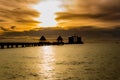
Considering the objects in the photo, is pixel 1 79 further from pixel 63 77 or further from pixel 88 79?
pixel 88 79

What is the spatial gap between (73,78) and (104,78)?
447 cm

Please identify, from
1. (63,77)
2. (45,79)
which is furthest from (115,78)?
(45,79)

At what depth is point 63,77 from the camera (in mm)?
39906

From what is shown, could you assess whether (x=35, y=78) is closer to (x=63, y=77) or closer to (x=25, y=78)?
(x=25, y=78)

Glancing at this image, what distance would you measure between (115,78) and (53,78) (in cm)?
886

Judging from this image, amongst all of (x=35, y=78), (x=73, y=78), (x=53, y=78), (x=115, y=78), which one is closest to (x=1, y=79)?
(x=35, y=78)

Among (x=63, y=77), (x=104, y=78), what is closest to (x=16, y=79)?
(x=63, y=77)

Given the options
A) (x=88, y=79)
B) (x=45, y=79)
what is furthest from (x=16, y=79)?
(x=88, y=79)

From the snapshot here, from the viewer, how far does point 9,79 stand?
37750 millimetres

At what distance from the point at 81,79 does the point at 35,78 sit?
259 inches

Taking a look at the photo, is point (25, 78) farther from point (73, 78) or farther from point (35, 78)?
point (73, 78)

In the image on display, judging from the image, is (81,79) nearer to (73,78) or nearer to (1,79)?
(73,78)

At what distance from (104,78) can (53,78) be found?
7.34 meters

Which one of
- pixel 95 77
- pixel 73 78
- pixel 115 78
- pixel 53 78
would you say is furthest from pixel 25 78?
pixel 115 78
